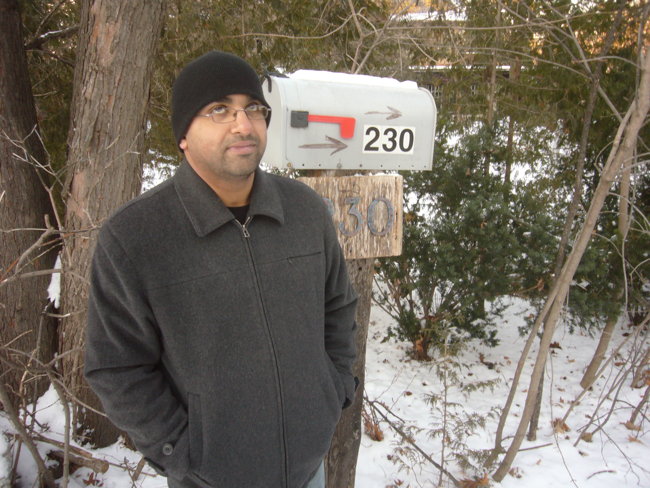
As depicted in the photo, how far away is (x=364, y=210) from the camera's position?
81.3 inches

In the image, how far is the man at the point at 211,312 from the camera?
51.1 inches

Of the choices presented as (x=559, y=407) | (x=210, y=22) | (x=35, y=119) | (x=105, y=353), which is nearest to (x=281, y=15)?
(x=210, y=22)

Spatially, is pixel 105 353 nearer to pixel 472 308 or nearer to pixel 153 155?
pixel 472 308

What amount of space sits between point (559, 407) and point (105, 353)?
16.2 ft

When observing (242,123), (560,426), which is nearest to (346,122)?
(242,123)

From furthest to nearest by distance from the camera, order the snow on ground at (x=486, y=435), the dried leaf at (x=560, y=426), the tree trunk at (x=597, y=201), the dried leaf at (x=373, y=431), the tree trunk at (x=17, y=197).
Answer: the dried leaf at (x=560, y=426), the dried leaf at (x=373, y=431), the snow on ground at (x=486, y=435), the tree trunk at (x=17, y=197), the tree trunk at (x=597, y=201)

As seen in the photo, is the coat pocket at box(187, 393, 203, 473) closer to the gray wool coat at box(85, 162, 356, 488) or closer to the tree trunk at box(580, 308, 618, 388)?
the gray wool coat at box(85, 162, 356, 488)

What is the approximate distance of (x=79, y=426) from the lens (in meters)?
3.10

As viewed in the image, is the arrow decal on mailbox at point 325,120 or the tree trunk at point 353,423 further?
the tree trunk at point 353,423

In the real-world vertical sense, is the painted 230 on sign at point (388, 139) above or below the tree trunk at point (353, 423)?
above

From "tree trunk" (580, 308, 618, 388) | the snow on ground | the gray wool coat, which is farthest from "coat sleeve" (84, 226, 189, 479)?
"tree trunk" (580, 308, 618, 388)

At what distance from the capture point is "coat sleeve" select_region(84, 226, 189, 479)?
1.27 meters

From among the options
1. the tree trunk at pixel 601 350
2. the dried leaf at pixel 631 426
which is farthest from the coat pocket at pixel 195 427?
the tree trunk at pixel 601 350

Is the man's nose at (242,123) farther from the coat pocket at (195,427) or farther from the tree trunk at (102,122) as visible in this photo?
the tree trunk at (102,122)
